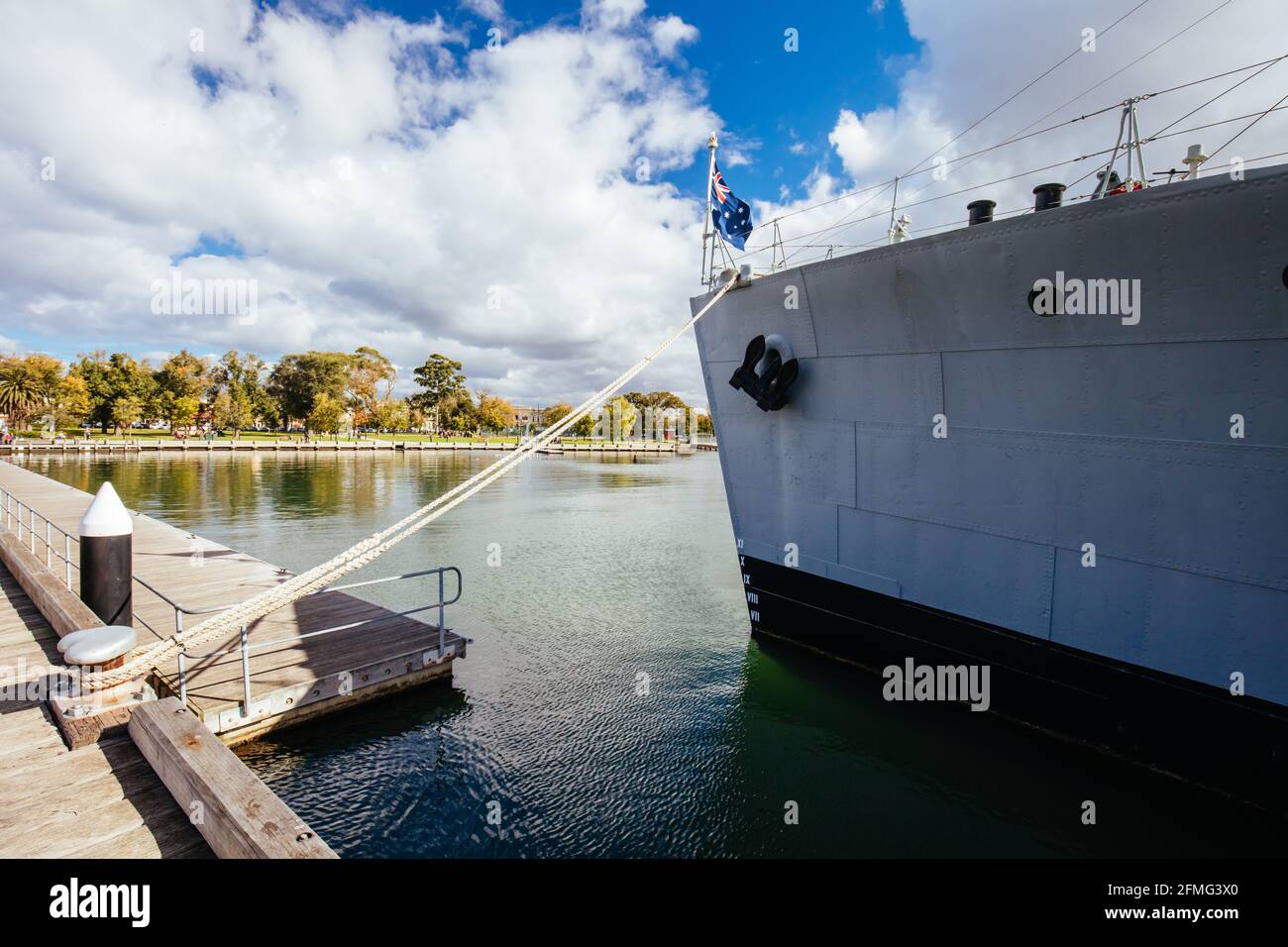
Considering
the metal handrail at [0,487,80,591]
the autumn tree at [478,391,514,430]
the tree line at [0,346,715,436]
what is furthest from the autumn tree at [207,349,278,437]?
the metal handrail at [0,487,80,591]

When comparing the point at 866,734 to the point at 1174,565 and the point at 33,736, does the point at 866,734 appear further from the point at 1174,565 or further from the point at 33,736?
the point at 33,736

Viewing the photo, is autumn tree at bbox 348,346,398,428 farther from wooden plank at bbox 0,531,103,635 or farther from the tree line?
wooden plank at bbox 0,531,103,635

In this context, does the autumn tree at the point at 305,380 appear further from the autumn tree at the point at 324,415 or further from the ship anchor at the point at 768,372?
the ship anchor at the point at 768,372

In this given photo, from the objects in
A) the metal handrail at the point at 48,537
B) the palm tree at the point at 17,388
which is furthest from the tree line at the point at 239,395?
the metal handrail at the point at 48,537

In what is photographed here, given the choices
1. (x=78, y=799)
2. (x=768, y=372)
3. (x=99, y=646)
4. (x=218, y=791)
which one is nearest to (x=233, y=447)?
(x=768, y=372)

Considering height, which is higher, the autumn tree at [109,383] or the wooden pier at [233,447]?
the autumn tree at [109,383]

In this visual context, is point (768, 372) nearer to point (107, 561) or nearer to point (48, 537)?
point (107, 561)

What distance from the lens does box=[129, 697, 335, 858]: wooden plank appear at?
2.85 meters

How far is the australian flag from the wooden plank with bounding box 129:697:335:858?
28.9ft

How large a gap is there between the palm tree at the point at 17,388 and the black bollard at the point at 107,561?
80.4m

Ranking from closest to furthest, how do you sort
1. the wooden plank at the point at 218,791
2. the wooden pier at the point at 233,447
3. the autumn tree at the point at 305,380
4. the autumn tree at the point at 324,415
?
the wooden plank at the point at 218,791
the wooden pier at the point at 233,447
the autumn tree at the point at 324,415
the autumn tree at the point at 305,380

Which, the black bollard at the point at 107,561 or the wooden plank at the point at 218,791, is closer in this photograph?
the wooden plank at the point at 218,791

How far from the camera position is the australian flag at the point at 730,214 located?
938 cm
